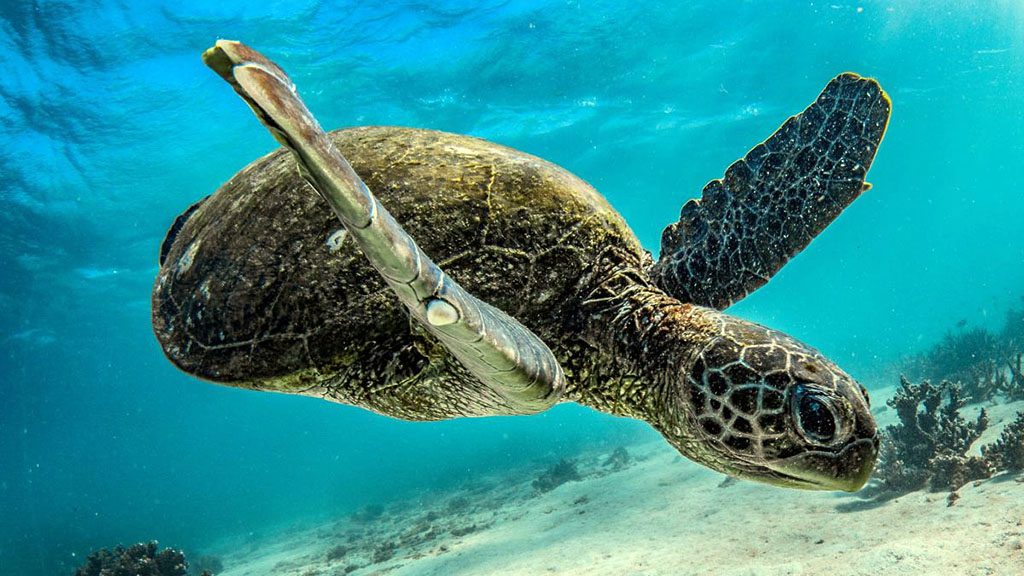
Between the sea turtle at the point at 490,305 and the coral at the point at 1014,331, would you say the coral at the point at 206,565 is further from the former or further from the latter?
the coral at the point at 1014,331

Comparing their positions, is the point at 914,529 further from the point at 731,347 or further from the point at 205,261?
the point at 205,261

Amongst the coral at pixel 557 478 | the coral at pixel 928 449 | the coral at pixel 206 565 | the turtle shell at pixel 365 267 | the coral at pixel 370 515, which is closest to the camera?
the turtle shell at pixel 365 267

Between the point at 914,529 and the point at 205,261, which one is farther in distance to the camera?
the point at 914,529

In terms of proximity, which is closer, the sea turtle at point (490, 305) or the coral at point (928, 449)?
the sea turtle at point (490, 305)

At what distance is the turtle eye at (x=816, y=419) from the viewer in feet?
7.23

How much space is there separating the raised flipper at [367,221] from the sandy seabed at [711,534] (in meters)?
4.16

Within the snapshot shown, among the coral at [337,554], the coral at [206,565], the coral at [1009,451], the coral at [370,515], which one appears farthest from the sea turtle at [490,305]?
the coral at [370,515]

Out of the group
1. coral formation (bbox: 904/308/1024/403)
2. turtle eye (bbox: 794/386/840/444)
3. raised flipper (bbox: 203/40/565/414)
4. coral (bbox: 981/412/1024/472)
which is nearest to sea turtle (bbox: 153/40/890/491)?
turtle eye (bbox: 794/386/840/444)

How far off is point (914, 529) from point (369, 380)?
5142mm

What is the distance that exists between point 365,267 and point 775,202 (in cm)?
271

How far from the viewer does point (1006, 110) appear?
38781mm

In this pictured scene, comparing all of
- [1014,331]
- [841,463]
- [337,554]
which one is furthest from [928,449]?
[1014,331]

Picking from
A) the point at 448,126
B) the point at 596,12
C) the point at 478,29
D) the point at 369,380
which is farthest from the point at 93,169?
the point at 369,380

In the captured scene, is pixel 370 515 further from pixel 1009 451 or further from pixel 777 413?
pixel 777 413
